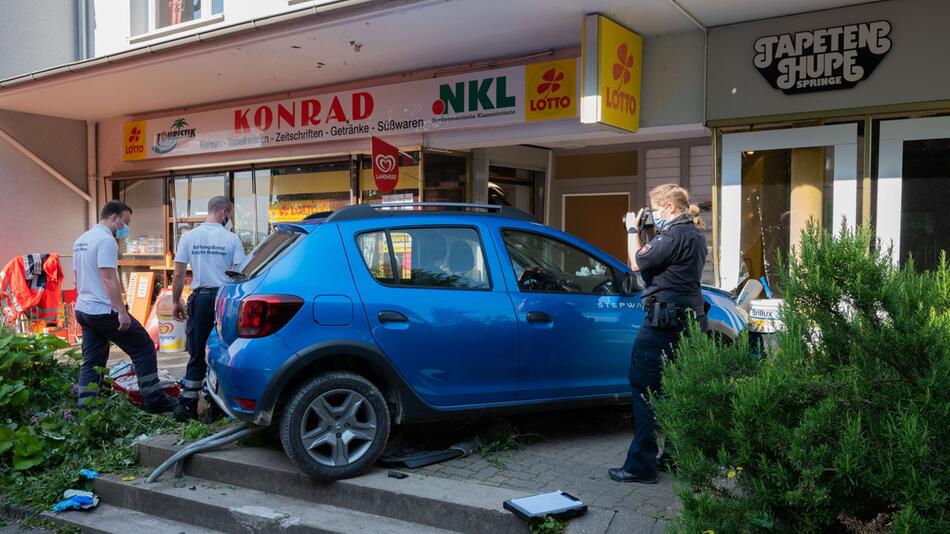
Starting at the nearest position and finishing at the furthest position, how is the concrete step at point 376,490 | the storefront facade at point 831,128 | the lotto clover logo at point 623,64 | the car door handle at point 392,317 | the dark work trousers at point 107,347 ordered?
the concrete step at point 376,490 < the car door handle at point 392,317 < the dark work trousers at point 107,347 < the storefront facade at point 831,128 < the lotto clover logo at point 623,64

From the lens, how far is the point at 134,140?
522 inches

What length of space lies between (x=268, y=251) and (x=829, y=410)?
3715 mm

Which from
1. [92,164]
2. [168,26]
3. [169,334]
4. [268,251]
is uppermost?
[168,26]

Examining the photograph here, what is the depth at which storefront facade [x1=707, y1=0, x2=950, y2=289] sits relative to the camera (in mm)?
6672

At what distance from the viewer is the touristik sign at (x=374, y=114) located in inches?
339

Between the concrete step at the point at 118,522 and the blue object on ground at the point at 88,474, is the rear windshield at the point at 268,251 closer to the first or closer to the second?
the concrete step at the point at 118,522

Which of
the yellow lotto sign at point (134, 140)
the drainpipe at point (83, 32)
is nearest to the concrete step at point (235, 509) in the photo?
the yellow lotto sign at point (134, 140)

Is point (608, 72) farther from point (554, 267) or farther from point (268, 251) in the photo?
point (268, 251)

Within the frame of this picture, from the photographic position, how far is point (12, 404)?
611 cm

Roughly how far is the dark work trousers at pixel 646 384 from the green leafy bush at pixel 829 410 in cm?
133

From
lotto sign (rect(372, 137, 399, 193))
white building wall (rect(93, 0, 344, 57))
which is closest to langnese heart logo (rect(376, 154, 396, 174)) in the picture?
lotto sign (rect(372, 137, 399, 193))

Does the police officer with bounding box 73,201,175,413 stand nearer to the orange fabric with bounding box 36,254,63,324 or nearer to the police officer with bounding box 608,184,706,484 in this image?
the police officer with bounding box 608,184,706,484

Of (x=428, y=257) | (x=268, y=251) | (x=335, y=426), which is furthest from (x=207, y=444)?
(x=428, y=257)

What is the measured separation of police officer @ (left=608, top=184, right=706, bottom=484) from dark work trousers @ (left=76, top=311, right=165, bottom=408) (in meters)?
4.07
